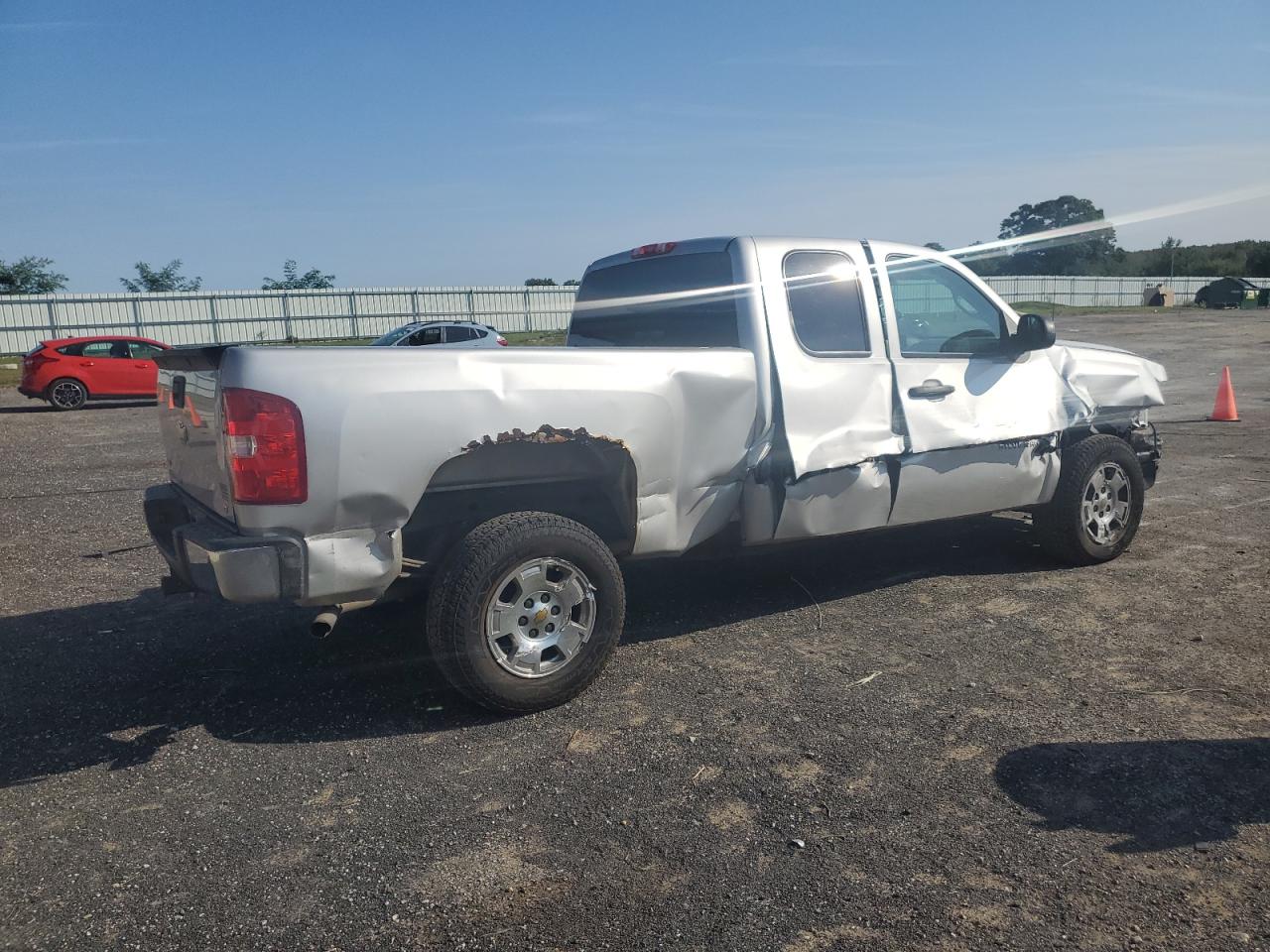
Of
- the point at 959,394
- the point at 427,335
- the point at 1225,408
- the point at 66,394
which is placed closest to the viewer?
the point at 959,394

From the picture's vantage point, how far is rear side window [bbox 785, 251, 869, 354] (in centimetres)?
527

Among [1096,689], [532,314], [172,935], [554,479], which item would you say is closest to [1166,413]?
[1096,689]

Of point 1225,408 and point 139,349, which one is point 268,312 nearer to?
point 139,349

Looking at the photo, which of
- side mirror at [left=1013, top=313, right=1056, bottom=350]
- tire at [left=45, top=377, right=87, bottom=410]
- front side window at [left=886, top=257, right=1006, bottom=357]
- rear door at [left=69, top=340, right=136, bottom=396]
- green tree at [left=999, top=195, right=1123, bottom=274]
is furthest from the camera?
green tree at [left=999, top=195, right=1123, bottom=274]

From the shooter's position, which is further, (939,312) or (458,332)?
(458,332)

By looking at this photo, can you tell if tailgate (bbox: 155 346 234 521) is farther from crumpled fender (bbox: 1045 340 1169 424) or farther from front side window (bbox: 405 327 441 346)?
front side window (bbox: 405 327 441 346)

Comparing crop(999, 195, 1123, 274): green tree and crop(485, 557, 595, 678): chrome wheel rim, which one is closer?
crop(485, 557, 595, 678): chrome wheel rim

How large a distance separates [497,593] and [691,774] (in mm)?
1066

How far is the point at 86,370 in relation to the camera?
2106cm

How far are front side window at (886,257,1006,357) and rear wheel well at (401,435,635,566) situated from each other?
1.91 m

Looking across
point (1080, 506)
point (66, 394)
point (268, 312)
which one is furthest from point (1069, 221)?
point (1080, 506)

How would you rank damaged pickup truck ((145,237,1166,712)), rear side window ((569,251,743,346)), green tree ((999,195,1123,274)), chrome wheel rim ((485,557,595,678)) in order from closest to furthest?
1. damaged pickup truck ((145,237,1166,712))
2. chrome wheel rim ((485,557,595,678))
3. rear side window ((569,251,743,346))
4. green tree ((999,195,1123,274))

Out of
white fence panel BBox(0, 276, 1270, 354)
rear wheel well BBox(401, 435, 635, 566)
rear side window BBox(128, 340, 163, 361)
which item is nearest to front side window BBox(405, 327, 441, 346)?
rear side window BBox(128, 340, 163, 361)

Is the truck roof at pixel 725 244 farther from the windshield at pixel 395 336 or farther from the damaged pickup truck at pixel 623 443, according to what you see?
the windshield at pixel 395 336
